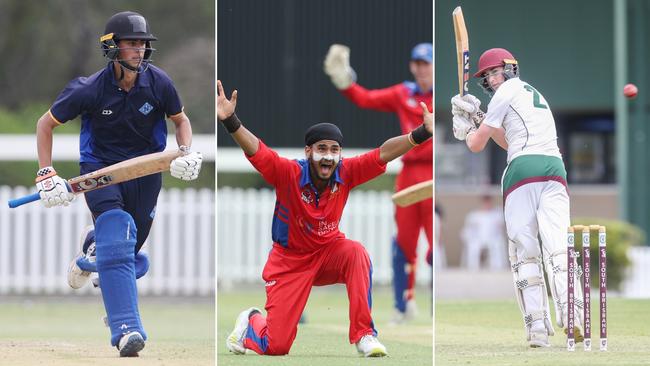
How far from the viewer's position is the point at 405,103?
1140 centimetres

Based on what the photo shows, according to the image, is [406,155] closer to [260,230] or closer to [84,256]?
[84,256]

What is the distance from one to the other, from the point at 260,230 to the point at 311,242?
942 cm

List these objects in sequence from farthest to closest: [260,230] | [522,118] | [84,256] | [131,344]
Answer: [260,230], [84,256], [522,118], [131,344]

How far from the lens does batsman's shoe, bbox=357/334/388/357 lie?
8048mm

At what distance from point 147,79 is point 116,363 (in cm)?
178

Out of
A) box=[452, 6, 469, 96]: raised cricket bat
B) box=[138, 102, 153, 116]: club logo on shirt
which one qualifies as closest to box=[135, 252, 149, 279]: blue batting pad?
box=[138, 102, 153, 116]: club logo on shirt

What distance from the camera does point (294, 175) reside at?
834cm

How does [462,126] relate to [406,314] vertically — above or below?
above

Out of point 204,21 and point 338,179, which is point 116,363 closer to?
point 338,179

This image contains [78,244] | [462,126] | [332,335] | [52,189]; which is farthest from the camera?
[78,244]

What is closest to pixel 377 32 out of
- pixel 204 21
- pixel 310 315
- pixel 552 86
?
pixel 310 315

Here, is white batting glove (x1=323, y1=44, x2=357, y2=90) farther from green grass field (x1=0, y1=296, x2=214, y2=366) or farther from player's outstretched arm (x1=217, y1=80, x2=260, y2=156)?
player's outstretched arm (x1=217, y1=80, x2=260, y2=156)

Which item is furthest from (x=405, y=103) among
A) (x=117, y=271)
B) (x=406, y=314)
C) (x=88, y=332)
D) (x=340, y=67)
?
(x=117, y=271)

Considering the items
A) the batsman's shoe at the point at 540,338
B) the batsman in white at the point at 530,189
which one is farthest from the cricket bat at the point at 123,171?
the batsman's shoe at the point at 540,338
